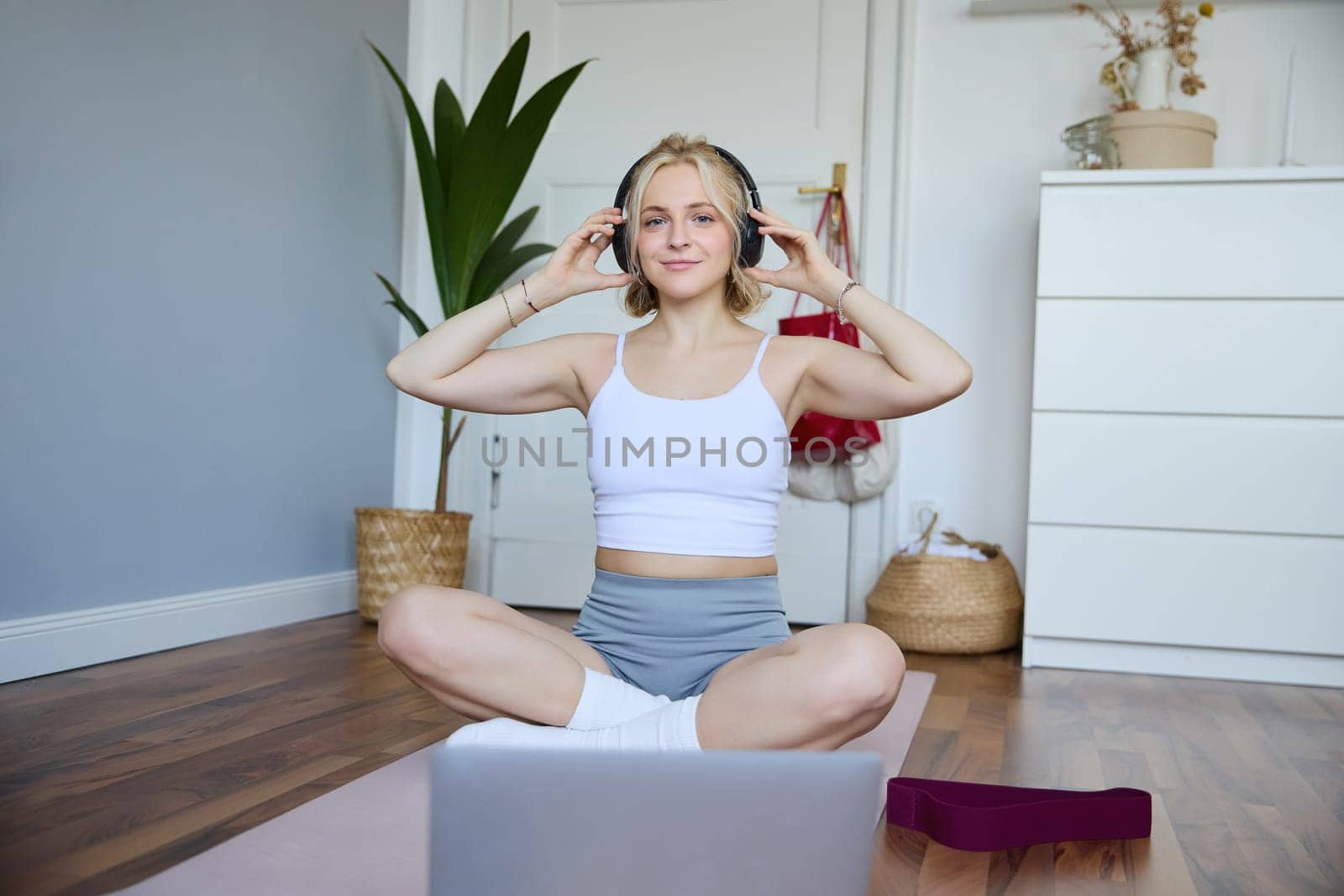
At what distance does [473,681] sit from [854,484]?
2.02 m

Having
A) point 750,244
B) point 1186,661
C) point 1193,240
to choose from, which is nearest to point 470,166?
point 750,244

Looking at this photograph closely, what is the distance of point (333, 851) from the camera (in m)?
1.28

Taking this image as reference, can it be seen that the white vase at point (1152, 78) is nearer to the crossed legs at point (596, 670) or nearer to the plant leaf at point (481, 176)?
the plant leaf at point (481, 176)

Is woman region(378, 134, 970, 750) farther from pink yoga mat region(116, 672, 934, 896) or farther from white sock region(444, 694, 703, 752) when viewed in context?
pink yoga mat region(116, 672, 934, 896)

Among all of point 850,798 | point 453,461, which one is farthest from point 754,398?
point 453,461

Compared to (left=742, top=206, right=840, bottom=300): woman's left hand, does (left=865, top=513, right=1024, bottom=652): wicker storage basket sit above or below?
below

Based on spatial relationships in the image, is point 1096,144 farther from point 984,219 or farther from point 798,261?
point 798,261

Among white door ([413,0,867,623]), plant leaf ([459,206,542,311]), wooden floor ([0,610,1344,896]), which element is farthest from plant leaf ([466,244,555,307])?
wooden floor ([0,610,1344,896])

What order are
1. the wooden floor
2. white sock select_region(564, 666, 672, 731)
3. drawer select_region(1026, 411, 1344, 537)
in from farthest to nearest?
drawer select_region(1026, 411, 1344, 537) → white sock select_region(564, 666, 672, 731) → the wooden floor

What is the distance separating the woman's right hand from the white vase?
76.6 inches

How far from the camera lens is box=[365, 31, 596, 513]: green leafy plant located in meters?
3.07

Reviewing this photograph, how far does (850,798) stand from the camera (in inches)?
31.1

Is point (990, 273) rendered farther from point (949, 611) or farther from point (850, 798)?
point (850, 798)

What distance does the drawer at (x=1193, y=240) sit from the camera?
276cm
